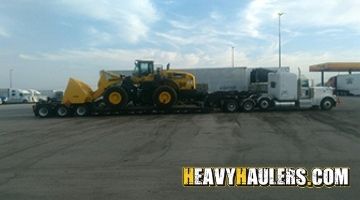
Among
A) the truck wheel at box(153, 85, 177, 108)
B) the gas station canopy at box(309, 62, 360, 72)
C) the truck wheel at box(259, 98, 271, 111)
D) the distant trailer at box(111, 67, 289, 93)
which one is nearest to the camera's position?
the truck wheel at box(153, 85, 177, 108)

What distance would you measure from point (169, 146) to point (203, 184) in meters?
6.49

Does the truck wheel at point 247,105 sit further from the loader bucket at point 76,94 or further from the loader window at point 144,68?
the loader bucket at point 76,94

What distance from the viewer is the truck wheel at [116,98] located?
1288 inches

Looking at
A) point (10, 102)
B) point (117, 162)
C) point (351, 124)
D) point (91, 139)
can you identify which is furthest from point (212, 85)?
point (10, 102)

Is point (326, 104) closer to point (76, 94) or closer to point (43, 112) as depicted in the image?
point (76, 94)

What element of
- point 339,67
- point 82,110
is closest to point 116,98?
point 82,110

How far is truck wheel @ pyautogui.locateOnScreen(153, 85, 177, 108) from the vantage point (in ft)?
107

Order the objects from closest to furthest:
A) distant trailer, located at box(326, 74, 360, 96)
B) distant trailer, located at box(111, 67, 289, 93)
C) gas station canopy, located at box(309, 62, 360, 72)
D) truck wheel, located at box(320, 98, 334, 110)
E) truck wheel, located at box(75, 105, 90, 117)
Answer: truck wheel, located at box(75, 105, 90, 117), truck wheel, located at box(320, 98, 334, 110), distant trailer, located at box(111, 67, 289, 93), distant trailer, located at box(326, 74, 360, 96), gas station canopy, located at box(309, 62, 360, 72)

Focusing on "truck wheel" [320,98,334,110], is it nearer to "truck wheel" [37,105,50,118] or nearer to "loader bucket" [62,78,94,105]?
"loader bucket" [62,78,94,105]

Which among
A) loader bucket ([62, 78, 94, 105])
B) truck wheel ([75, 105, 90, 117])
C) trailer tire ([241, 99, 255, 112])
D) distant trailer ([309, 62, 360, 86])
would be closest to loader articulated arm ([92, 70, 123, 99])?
loader bucket ([62, 78, 94, 105])

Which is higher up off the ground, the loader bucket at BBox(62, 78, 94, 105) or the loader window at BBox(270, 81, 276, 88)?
the loader window at BBox(270, 81, 276, 88)

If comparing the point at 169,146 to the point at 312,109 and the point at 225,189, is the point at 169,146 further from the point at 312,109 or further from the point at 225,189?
the point at 312,109

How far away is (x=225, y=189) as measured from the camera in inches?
352

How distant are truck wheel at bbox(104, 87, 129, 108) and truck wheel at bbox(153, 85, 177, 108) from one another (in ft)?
6.57
